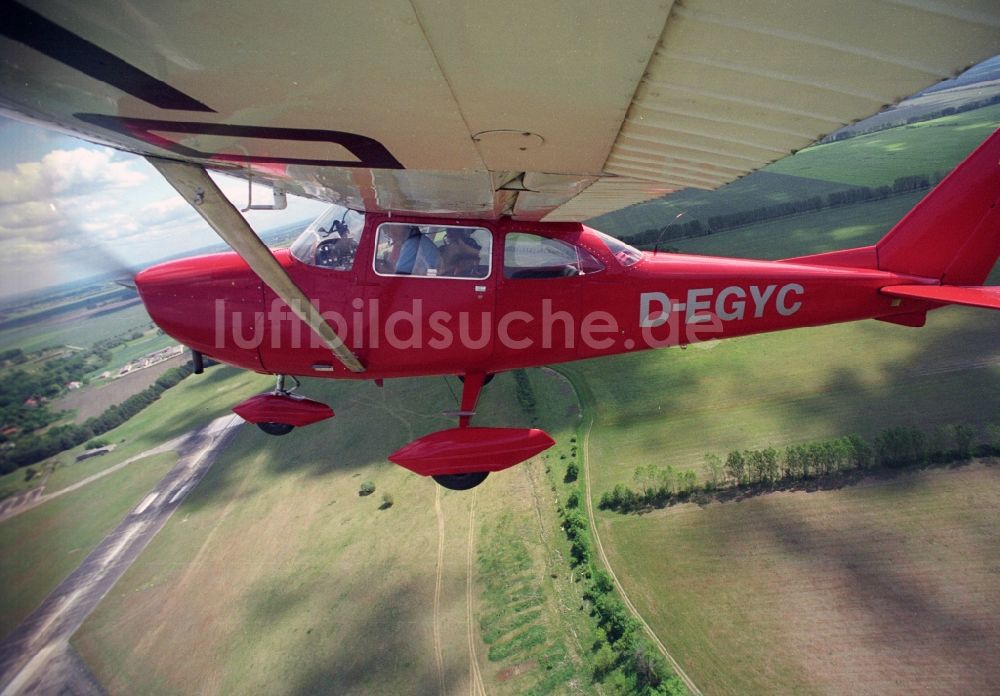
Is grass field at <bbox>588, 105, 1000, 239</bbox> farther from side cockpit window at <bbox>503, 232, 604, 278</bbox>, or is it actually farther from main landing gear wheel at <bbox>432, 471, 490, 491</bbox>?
main landing gear wheel at <bbox>432, 471, 490, 491</bbox>

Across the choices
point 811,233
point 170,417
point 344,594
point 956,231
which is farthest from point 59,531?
point 811,233

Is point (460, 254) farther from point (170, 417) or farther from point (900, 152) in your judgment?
point (900, 152)

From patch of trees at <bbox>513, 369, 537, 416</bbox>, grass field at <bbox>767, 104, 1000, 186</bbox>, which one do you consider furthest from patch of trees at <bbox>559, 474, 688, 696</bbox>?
grass field at <bbox>767, 104, 1000, 186</bbox>

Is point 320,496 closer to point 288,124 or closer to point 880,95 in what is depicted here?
point 288,124

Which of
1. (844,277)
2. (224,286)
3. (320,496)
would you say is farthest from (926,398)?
(320,496)

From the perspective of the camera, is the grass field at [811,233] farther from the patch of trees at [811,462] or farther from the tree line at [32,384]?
the tree line at [32,384]
